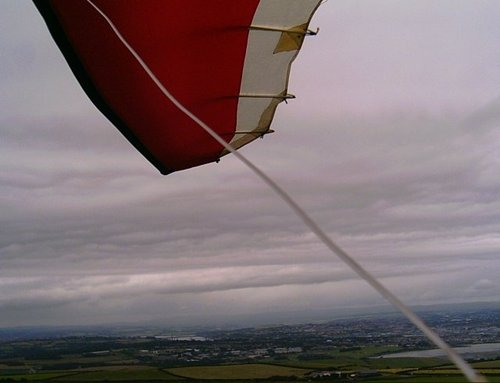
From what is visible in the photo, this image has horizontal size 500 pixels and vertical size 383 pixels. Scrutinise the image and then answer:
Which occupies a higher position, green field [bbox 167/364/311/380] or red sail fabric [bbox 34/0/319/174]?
red sail fabric [bbox 34/0/319/174]

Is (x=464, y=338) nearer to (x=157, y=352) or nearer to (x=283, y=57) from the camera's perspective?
(x=157, y=352)

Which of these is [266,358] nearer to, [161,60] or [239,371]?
[239,371]

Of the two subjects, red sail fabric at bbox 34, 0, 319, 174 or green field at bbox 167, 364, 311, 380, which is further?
green field at bbox 167, 364, 311, 380

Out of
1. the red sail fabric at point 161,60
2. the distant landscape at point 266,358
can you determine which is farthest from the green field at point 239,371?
the red sail fabric at point 161,60

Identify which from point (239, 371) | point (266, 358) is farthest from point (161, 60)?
point (266, 358)

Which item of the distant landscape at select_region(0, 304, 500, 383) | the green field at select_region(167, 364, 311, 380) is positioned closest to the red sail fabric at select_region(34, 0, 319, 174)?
the distant landscape at select_region(0, 304, 500, 383)

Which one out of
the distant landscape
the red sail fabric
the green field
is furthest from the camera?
the green field

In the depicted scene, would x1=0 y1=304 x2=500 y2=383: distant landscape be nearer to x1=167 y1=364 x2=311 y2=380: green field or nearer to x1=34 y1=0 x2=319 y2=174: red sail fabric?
x1=167 y1=364 x2=311 y2=380: green field
